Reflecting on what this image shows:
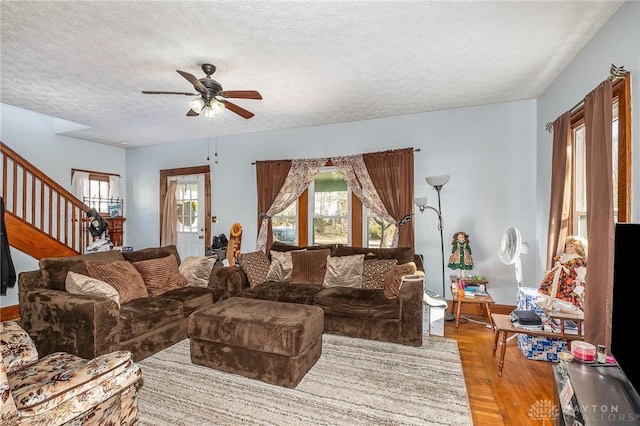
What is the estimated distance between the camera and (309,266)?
3771mm

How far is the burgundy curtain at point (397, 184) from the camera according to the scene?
14.2ft

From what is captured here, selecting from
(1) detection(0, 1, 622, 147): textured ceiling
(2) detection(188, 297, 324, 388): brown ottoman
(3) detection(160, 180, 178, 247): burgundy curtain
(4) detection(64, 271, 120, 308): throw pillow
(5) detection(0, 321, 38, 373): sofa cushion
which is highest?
(1) detection(0, 1, 622, 147): textured ceiling

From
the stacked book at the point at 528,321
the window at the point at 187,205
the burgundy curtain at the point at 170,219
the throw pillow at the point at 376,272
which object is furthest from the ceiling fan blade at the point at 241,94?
the burgundy curtain at the point at 170,219

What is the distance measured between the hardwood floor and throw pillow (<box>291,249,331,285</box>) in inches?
66.5

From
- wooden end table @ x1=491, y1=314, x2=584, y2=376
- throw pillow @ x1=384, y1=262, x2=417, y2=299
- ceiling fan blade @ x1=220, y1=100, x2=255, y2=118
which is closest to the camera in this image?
wooden end table @ x1=491, y1=314, x2=584, y2=376

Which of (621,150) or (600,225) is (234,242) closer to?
(600,225)

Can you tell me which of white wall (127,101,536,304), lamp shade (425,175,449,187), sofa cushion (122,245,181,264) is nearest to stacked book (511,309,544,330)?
white wall (127,101,536,304)

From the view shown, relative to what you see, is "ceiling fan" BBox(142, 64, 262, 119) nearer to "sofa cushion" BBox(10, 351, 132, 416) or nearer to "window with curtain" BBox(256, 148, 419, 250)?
"sofa cushion" BBox(10, 351, 132, 416)

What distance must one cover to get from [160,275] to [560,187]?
4.27 metres

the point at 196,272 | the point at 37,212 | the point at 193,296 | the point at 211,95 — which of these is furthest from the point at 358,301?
the point at 37,212

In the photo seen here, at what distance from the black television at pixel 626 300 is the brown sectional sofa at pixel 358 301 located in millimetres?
1559

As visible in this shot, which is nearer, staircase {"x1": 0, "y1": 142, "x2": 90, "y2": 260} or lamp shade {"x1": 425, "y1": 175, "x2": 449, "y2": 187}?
lamp shade {"x1": 425, "y1": 175, "x2": 449, "y2": 187}

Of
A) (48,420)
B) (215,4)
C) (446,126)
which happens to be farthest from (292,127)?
(48,420)

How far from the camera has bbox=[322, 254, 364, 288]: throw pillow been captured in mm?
3570
